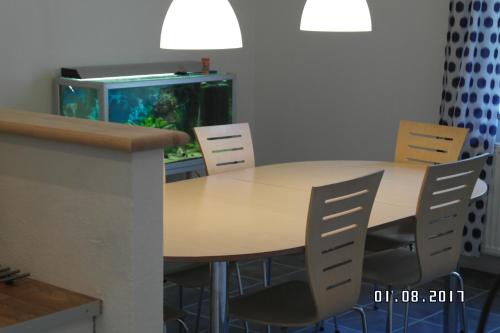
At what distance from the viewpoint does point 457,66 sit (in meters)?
5.00

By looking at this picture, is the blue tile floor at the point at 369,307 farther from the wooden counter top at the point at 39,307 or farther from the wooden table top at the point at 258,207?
the wooden counter top at the point at 39,307

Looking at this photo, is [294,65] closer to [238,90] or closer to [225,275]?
[238,90]

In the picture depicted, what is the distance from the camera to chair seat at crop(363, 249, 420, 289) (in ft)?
11.5

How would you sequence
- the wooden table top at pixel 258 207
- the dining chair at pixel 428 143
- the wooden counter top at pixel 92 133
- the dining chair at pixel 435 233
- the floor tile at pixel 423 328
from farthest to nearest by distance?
the dining chair at pixel 428 143 < the floor tile at pixel 423 328 < the dining chair at pixel 435 233 < the wooden table top at pixel 258 207 < the wooden counter top at pixel 92 133

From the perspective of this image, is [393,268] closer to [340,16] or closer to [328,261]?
[328,261]

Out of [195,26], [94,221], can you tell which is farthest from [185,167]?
[94,221]

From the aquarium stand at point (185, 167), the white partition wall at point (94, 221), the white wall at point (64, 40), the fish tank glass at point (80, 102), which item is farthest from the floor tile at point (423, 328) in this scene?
the white partition wall at point (94, 221)

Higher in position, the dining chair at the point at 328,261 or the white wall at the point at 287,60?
the white wall at the point at 287,60

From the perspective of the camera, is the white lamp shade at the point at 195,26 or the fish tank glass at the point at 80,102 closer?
the white lamp shade at the point at 195,26

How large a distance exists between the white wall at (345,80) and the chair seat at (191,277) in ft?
7.50

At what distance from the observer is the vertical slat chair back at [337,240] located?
2.95 metres

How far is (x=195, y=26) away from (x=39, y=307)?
1.59 metres

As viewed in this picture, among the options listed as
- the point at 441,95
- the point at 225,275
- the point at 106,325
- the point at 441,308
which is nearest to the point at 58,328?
the point at 106,325

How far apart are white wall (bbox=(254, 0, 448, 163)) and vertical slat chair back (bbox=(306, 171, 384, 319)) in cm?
234
